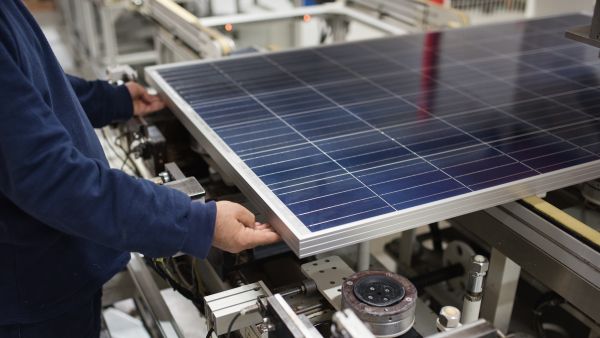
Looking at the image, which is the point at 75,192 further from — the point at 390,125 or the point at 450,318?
the point at 390,125

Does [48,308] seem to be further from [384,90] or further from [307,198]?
[384,90]

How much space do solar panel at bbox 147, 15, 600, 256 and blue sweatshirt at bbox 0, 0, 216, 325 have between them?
A: 0.23m

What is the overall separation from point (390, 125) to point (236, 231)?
0.59 meters

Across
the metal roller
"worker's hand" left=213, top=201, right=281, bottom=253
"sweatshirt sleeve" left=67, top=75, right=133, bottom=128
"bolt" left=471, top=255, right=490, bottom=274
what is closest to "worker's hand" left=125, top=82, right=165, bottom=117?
"sweatshirt sleeve" left=67, top=75, right=133, bottom=128

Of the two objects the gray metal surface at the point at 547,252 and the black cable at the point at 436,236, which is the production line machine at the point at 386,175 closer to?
the gray metal surface at the point at 547,252

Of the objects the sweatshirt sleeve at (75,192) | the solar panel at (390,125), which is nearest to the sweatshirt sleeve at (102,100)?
the solar panel at (390,125)

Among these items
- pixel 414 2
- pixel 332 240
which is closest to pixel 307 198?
pixel 332 240

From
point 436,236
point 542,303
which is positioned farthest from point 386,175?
point 436,236

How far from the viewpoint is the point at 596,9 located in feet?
4.48

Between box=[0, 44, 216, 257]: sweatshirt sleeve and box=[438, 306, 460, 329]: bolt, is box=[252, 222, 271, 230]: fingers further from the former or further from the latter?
box=[438, 306, 460, 329]: bolt

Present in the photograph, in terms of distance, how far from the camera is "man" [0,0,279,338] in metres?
0.95

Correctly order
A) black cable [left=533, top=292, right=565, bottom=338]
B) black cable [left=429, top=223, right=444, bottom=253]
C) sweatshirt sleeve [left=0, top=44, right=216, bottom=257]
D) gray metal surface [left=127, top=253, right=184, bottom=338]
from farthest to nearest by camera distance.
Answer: black cable [left=429, top=223, right=444, bottom=253] → black cable [left=533, top=292, right=565, bottom=338] → gray metal surface [left=127, top=253, right=184, bottom=338] → sweatshirt sleeve [left=0, top=44, right=216, bottom=257]

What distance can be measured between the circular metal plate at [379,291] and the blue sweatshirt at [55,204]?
0.30m

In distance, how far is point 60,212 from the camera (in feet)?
3.24
